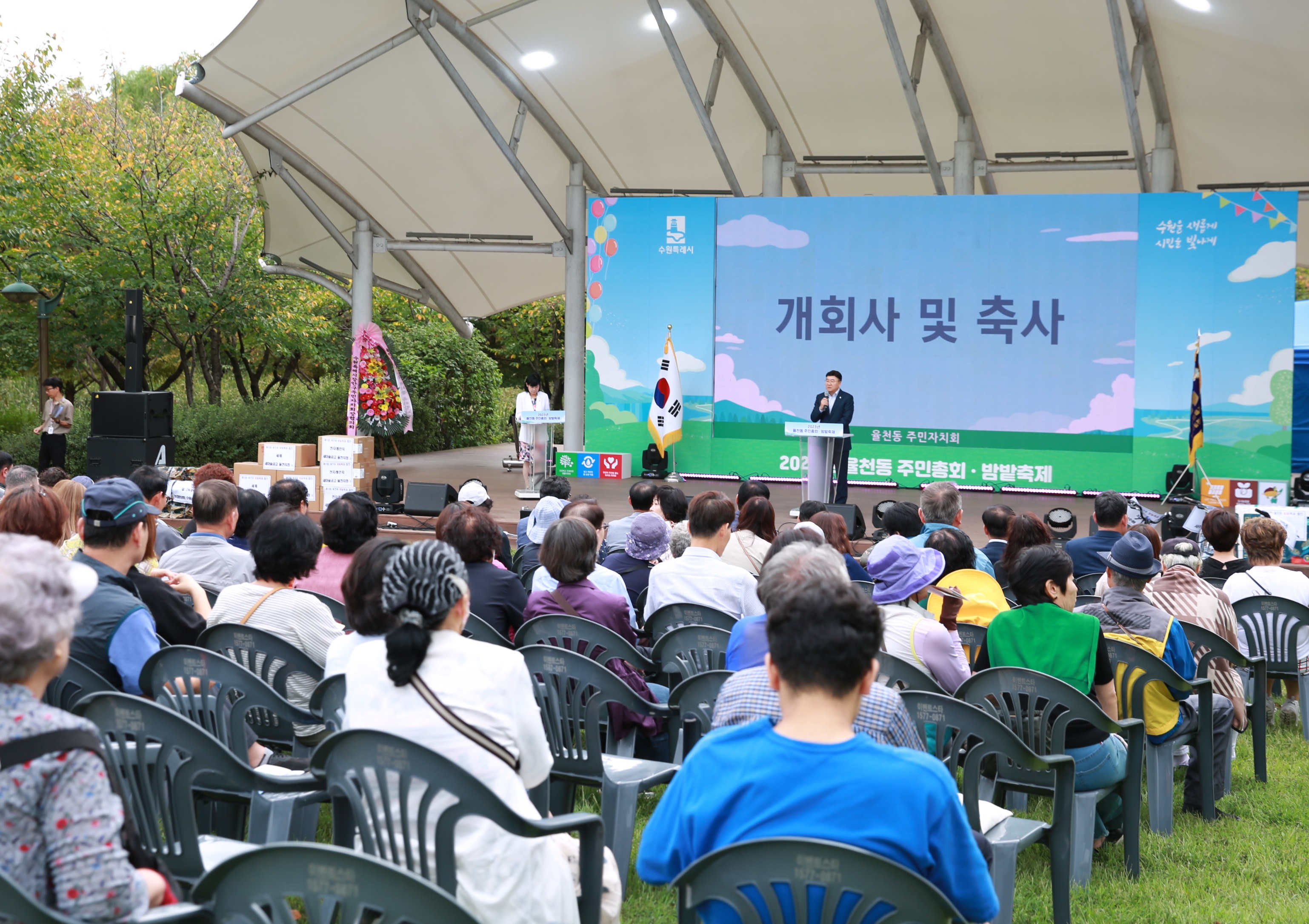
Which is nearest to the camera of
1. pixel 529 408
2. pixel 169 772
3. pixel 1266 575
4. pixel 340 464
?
pixel 169 772

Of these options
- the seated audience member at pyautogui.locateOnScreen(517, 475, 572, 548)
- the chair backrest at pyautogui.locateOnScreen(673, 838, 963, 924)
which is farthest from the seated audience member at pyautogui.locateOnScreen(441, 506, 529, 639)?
the chair backrest at pyautogui.locateOnScreen(673, 838, 963, 924)

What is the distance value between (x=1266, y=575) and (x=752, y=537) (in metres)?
2.12

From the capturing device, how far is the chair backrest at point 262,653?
295cm

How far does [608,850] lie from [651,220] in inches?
411

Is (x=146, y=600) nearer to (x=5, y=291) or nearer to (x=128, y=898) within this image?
(x=128, y=898)

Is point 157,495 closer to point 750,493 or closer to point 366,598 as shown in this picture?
point 366,598

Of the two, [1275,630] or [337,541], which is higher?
[337,541]

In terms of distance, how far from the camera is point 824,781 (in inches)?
63.9

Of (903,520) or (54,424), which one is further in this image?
(54,424)

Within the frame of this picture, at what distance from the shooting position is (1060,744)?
293 centimetres

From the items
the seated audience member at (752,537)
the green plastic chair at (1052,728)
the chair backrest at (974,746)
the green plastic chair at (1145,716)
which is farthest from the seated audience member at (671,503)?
the chair backrest at (974,746)

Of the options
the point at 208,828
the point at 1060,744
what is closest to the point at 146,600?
the point at 208,828

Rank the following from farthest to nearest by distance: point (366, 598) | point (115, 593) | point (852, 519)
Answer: point (852, 519)
point (115, 593)
point (366, 598)

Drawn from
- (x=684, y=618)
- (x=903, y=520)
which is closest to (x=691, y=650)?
(x=684, y=618)
